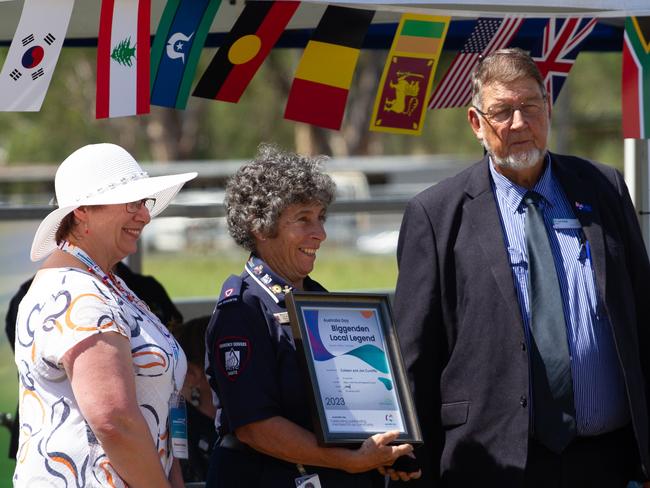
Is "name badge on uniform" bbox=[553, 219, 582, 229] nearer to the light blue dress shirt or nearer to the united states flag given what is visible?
the light blue dress shirt

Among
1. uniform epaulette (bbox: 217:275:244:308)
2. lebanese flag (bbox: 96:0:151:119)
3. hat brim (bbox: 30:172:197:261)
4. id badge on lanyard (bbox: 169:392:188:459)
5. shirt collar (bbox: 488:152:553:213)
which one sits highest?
lebanese flag (bbox: 96:0:151:119)

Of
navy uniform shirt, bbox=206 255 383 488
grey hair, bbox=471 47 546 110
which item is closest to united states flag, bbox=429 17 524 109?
grey hair, bbox=471 47 546 110

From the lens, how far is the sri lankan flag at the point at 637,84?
162 inches

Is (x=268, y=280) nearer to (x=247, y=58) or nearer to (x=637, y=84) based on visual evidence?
(x=247, y=58)

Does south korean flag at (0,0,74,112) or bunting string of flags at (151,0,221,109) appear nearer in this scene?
south korean flag at (0,0,74,112)

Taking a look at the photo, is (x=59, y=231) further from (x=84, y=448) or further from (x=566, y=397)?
(x=566, y=397)

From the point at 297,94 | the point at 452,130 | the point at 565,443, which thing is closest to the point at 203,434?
the point at 297,94

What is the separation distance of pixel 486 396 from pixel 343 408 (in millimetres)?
525

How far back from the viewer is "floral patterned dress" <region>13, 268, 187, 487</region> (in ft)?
9.30

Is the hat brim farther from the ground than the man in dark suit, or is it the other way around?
the hat brim

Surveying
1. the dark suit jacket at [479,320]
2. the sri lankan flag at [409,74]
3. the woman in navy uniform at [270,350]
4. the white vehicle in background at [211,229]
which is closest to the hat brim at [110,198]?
the woman in navy uniform at [270,350]

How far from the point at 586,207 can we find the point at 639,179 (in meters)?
1.40

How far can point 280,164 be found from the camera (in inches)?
134

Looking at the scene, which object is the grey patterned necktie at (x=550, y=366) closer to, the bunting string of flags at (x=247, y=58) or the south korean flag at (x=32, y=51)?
the bunting string of flags at (x=247, y=58)
